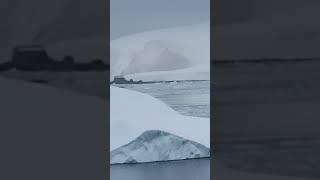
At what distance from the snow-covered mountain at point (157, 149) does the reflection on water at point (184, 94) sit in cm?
35

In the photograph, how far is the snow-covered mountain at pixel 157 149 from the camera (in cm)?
548

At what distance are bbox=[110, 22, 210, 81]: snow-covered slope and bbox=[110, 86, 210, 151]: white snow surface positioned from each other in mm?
223

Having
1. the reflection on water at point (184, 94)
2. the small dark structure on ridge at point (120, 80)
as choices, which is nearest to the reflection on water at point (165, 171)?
the reflection on water at point (184, 94)

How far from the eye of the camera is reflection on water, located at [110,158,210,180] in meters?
5.16

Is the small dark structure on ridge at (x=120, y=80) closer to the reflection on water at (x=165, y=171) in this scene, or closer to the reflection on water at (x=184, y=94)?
the reflection on water at (x=184, y=94)

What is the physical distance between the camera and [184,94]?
546 centimetres

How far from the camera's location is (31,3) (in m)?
2.65
